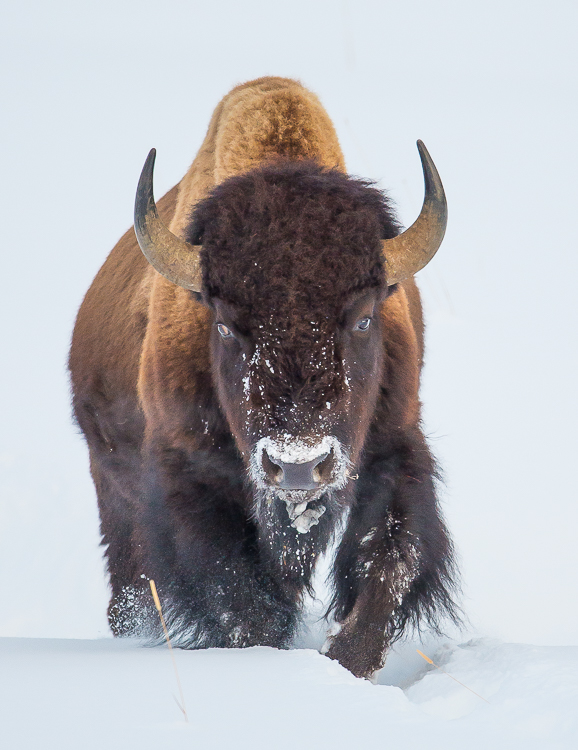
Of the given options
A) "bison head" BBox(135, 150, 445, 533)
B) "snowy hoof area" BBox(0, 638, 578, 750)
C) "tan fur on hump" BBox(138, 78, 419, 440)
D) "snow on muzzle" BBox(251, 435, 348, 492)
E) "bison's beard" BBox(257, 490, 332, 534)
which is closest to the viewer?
"snowy hoof area" BBox(0, 638, 578, 750)

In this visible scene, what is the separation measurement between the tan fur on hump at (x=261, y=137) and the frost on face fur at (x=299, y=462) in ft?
4.66

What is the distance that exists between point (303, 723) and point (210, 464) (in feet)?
5.84

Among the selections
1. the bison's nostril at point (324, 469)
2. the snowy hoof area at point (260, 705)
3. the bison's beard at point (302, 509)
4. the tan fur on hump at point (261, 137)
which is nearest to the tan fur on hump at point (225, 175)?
the tan fur on hump at point (261, 137)

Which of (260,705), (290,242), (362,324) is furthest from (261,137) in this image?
(260,705)

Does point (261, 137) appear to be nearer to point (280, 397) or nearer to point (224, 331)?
point (224, 331)

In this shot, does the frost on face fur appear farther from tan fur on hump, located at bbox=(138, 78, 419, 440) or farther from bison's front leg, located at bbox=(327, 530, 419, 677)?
tan fur on hump, located at bbox=(138, 78, 419, 440)

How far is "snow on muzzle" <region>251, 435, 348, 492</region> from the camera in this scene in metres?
2.83

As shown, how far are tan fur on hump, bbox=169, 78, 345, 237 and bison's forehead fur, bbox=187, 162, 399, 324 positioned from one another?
63 cm

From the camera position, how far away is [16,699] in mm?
2088

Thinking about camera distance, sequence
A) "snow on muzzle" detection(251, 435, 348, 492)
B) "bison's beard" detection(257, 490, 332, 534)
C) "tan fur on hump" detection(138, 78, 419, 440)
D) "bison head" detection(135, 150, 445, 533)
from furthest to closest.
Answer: "tan fur on hump" detection(138, 78, 419, 440)
"bison's beard" detection(257, 490, 332, 534)
"bison head" detection(135, 150, 445, 533)
"snow on muzzle" detection(251, 435, 348, 492)

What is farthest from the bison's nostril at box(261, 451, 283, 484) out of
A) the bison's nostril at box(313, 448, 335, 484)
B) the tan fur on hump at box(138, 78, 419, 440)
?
the tan fur on hump at box(138, 78, 419, 440)

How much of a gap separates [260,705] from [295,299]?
1.47 metres

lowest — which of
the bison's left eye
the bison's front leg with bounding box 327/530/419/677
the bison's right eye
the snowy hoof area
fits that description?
the bison's front leg with bounding box 327/530/419/677

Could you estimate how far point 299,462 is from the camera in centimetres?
283
